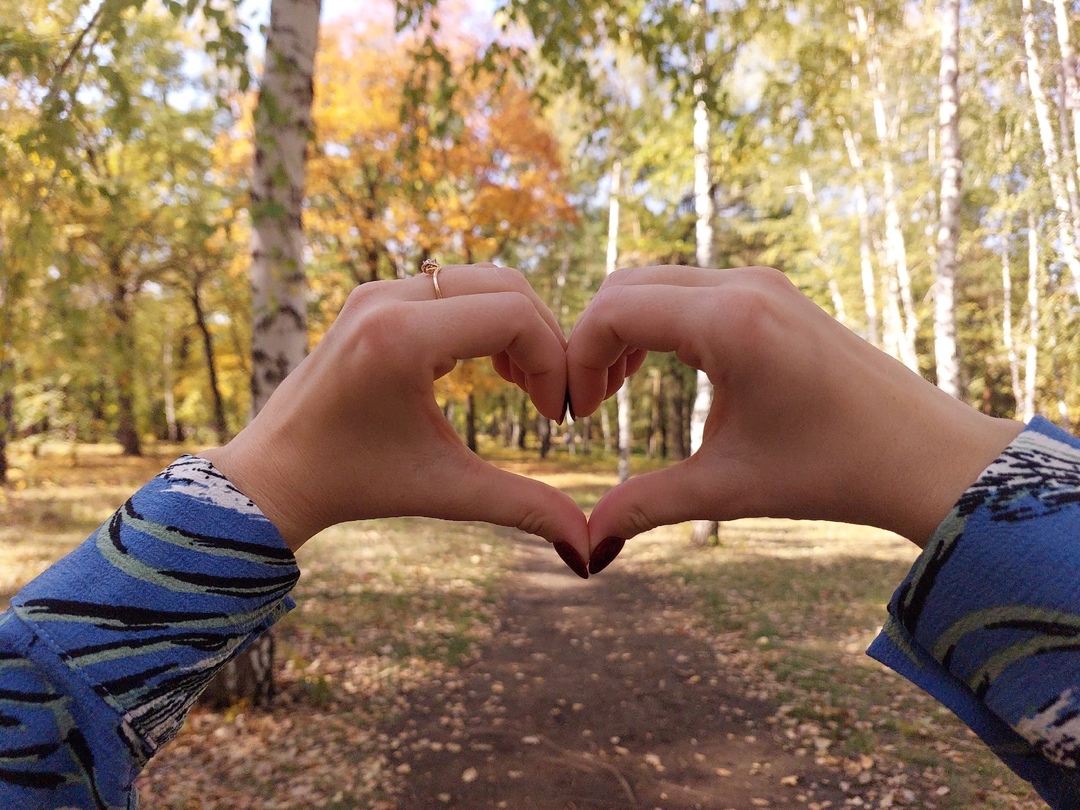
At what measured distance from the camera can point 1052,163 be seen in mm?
10344

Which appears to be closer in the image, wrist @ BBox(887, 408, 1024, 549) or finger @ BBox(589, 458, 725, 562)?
wrist @ BBox(887, 408, 1024, 549)

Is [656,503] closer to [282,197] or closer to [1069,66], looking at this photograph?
[282,197]

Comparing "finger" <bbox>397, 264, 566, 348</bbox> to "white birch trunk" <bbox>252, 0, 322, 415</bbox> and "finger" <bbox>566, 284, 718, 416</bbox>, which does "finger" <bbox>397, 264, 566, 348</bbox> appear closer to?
"finger" <bbox>566, 284, 718, 416</bbox>

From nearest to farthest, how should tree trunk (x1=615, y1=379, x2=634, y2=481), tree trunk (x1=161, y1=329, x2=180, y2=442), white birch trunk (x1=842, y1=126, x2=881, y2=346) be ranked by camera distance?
1. tree trunk (x1=615, y1=379, x2=634, y2=481)
2. white birch trunk (x1=842, y1=126, x2=881, y2=346)
3. tree trunk (x1=161, y1=329, x2=180, y2=442)

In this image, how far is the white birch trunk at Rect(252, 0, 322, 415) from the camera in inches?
160

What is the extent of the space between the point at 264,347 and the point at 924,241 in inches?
796

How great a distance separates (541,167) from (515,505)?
1616 centimetres

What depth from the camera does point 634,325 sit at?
121 centimetres

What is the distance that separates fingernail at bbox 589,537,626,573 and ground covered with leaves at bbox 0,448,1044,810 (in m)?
3.10

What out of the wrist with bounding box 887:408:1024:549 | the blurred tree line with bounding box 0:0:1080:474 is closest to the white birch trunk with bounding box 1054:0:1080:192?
A: the blurred tree line with bounding box 0:0:1080:474

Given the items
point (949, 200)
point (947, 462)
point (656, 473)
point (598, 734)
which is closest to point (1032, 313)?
point (949, 200)

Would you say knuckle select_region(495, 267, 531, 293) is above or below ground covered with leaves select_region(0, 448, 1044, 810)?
above

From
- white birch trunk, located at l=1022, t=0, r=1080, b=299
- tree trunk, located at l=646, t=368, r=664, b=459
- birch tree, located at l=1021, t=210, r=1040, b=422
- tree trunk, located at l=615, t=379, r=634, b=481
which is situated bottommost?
tree trunk, located at l=646, t=368, r=664, b=459

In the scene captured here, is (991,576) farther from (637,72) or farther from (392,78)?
(637,72)
